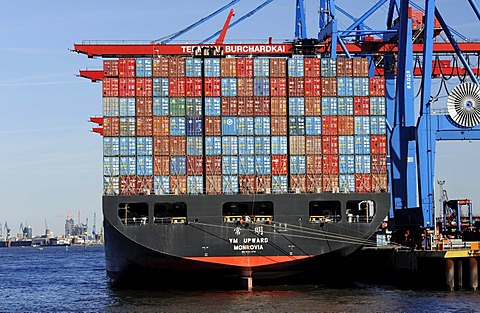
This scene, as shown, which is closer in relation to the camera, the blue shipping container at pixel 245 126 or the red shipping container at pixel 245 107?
the blue shipping container at pixel 245 126

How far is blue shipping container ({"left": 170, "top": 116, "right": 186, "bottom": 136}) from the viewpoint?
4791 cm

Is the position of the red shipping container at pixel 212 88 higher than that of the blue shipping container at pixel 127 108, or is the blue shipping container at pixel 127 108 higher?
the red shipping container at pixel 212 88

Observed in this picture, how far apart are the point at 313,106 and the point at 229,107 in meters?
5.03

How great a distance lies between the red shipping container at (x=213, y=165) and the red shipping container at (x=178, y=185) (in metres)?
1.46

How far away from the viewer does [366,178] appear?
4809 centimetres

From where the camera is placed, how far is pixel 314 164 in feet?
157

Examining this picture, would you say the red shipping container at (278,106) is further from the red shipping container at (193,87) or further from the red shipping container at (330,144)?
the red shipping container at (193,87)

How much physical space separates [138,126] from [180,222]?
6.42m

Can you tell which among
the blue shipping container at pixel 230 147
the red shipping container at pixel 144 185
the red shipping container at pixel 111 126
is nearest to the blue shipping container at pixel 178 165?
the red shipping container at pixel 144 185

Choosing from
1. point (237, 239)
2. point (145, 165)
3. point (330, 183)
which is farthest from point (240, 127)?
point (237, 239)

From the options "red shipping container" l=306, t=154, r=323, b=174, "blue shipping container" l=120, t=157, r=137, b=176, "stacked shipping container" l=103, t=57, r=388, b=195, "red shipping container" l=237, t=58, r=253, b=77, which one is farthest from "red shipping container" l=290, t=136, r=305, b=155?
Result: "blue shipping container" l=120, t=157, r=137, b=176

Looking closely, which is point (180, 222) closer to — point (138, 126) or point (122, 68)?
point (138, 126)

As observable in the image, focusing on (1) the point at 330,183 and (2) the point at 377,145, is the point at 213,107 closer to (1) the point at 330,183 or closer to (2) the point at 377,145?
(1) the point at 330,183

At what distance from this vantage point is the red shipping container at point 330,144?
48312mm
